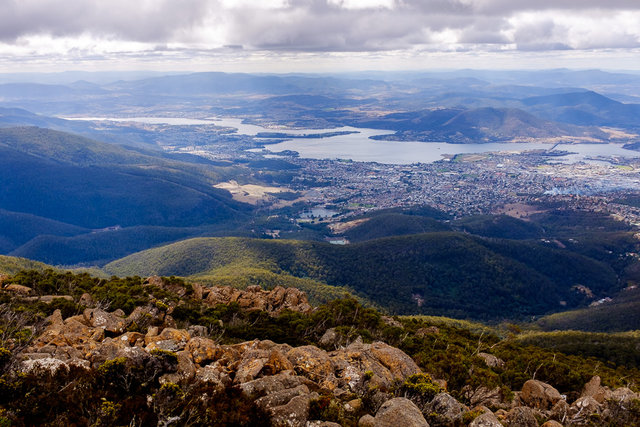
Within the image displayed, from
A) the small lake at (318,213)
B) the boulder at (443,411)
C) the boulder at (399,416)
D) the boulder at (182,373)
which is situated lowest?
the small lake at (318,213)

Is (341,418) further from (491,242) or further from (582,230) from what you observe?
(582,230)

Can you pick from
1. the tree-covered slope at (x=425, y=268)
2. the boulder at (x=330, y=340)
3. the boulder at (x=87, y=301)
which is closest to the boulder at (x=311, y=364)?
the boulder at (x=330, y=340)

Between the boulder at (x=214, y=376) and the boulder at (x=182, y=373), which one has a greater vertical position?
the boulder at (x=182, y=373)

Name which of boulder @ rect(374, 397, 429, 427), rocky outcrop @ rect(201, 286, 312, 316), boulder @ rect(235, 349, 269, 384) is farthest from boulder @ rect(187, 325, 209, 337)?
boulder @ rect(374, 397, 429, 427)

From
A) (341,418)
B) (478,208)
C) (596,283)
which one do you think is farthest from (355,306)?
(478,208)

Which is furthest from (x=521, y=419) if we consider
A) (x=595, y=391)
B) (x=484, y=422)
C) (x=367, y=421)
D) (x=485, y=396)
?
(x=595, y=391)

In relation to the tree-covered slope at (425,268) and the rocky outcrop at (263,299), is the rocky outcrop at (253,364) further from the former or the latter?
the tree-covered slope at (425,268)
